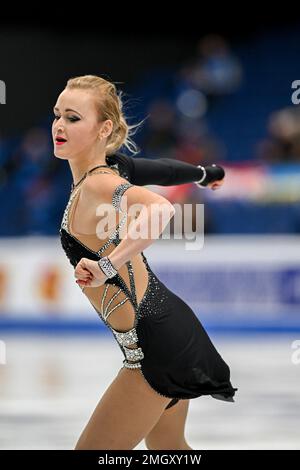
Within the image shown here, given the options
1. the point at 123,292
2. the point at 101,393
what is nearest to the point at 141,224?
the point at 123,292

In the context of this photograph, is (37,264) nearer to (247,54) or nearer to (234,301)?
(234,301)

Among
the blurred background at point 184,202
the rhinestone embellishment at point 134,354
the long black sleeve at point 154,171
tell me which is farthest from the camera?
the blurred background at point 184,202

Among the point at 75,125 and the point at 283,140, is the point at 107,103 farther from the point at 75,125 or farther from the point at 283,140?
the point at 283,140

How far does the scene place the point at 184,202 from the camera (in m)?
10.5

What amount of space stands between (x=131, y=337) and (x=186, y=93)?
35.4 ft

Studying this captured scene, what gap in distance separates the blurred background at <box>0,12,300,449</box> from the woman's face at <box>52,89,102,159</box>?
84 cm

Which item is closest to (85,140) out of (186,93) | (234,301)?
(234,301)

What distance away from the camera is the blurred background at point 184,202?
20.7 feet

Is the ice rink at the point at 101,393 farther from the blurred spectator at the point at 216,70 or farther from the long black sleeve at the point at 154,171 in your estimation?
the blurred spectator at the point at 216,70

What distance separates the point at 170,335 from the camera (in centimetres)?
325

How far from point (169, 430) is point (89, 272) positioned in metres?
0.81

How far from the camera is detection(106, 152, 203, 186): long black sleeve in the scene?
11.7 feet

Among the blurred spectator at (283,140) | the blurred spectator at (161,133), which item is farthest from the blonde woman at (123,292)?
the blurred spectator at (161,133)

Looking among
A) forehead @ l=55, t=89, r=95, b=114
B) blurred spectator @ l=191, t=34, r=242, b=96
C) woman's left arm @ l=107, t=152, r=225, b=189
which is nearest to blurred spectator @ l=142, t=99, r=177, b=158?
blurred spectator @ l=191, t=34, r=242, b=96
